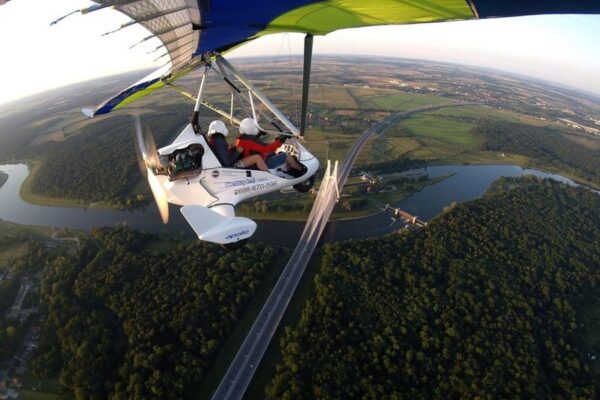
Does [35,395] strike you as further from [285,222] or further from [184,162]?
[285,222]

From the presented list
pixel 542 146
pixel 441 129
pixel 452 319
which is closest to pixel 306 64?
pixel 452 319

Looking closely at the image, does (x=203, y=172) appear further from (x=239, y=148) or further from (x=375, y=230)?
(x=375, y=230)

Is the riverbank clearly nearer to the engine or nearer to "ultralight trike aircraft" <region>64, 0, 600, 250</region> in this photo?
"ultralight trike aircraft" <region>64, 0, 600, 250</region>

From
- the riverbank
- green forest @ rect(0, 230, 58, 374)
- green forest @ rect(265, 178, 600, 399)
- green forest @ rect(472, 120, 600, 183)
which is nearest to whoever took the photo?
green forest @ rect(265, 178, 600, 399)

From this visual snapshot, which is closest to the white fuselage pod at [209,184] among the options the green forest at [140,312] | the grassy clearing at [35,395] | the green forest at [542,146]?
the green forest at [140,312]

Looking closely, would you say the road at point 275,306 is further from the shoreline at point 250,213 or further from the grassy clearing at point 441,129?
the grassy clearing at point 441,129

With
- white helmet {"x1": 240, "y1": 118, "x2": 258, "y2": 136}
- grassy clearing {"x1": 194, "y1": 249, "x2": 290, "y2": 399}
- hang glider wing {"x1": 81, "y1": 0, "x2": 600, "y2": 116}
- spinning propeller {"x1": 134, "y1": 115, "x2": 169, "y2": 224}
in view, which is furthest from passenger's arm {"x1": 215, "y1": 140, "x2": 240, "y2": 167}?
grassy clearing {"x1": 194, "y1": 249, "x2": 290, "y2": 399}
